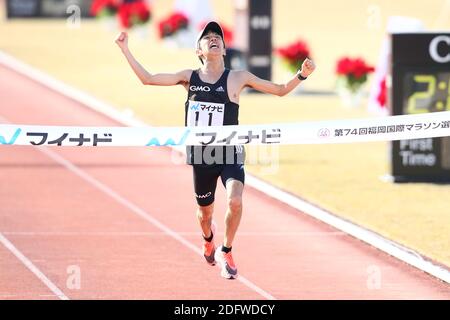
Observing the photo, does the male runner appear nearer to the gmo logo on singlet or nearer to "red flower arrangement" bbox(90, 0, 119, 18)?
the gmo logo on singlet

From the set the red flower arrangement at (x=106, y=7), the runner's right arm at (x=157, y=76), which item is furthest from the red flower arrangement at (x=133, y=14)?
the runner's right arm at (x=157, y=76)

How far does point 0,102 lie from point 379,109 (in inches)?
456

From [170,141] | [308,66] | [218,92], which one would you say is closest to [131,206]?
[170,141]

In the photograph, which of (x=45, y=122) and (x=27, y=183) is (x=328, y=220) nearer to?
(x=27, y=183)

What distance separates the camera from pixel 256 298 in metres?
14.6

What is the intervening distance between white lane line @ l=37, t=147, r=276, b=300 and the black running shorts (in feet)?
4.55

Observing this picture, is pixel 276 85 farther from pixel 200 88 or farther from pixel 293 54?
pixel 293 54

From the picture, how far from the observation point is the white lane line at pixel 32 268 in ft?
48.3

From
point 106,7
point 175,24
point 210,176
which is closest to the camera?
point 210,176

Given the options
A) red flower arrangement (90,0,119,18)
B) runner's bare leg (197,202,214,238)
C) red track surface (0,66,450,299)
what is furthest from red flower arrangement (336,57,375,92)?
red flower arrangement (90,0,119,18)

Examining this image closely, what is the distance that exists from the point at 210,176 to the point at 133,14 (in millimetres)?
37642

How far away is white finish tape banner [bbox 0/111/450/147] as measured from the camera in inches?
516

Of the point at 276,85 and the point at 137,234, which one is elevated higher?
the point at 276,85

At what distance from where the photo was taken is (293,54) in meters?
35.9
